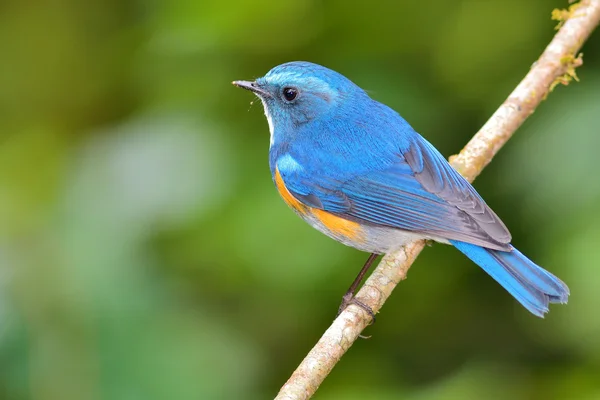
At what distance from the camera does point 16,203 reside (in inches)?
153

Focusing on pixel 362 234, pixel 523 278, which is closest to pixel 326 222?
pixel 362 234

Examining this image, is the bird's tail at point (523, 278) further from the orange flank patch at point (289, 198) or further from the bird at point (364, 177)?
the orange flank patch at point (289, 198)

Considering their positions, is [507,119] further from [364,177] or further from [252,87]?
[252,87]

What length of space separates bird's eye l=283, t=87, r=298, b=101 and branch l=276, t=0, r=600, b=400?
2.62 feet

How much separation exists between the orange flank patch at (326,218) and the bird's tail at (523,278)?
0.49 meters

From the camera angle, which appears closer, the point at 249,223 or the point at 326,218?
the point at 326,218

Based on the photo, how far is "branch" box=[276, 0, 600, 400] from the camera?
10.9ft

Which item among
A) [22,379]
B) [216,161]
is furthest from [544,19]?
[22,379]

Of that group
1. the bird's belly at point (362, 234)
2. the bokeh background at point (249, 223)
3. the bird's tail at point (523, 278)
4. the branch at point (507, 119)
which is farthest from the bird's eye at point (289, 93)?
the bird's tail at point (523, 278)

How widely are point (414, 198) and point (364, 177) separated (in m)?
0.24

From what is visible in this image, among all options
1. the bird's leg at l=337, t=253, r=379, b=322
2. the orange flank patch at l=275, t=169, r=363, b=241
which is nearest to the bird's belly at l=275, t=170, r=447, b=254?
the orange flank patch at l=275, t=169, r=363, b=241

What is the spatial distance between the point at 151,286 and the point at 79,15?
189cm

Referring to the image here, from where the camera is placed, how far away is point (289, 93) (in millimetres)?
3701

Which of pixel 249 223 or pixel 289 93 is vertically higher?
pixel 289 93
